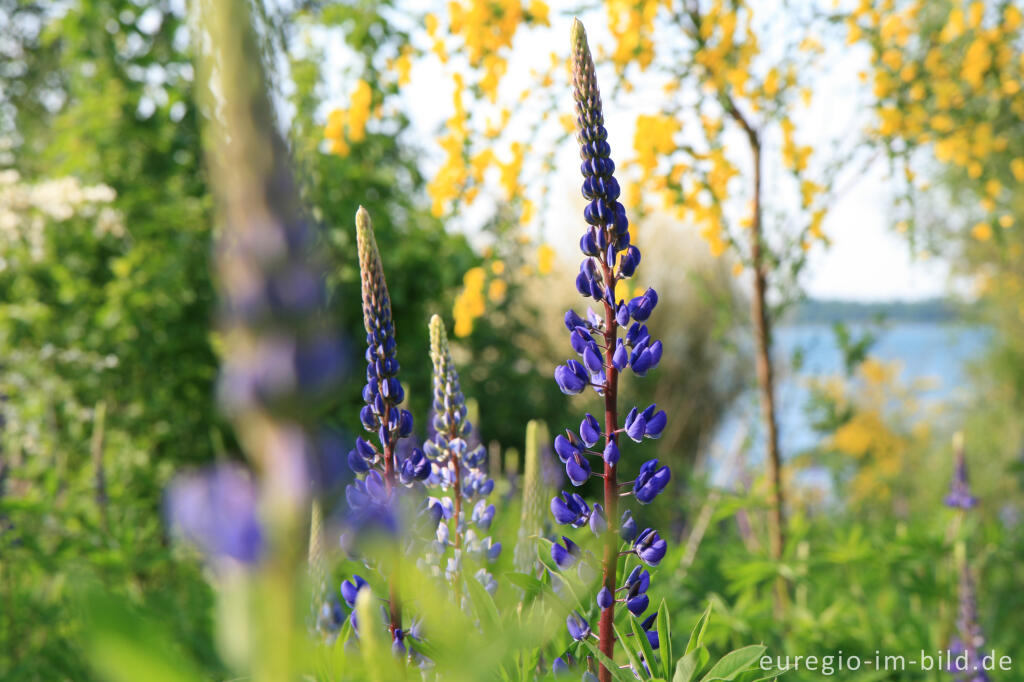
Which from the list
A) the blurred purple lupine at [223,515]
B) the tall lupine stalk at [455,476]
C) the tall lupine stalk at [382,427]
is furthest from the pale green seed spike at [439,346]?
the blurred purple lupine at [223,515]

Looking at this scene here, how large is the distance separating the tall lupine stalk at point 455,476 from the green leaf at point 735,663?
502mm

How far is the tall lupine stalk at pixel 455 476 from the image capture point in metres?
1.44

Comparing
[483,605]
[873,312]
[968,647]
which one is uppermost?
[873,312]

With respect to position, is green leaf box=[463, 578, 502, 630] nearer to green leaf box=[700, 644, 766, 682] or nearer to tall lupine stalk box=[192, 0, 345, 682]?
green leaf box=[700, 644, 766, 682]

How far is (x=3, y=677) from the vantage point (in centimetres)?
216

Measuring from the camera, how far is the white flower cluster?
4.47 meters

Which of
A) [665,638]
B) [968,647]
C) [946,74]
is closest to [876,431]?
[946,74]

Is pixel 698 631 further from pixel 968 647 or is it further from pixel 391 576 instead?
pixel 968 647

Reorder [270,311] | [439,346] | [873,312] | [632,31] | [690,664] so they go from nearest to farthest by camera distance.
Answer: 1. [270,311]
2. [690,664]
3. [439,346]
4. [632,31]
5. [873,312]

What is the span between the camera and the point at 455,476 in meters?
1.51

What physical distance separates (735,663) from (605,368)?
0.47m

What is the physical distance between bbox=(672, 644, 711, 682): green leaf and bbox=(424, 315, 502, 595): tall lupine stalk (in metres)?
0.46

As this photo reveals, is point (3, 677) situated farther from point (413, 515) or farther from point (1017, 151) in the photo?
point (1017, 151)

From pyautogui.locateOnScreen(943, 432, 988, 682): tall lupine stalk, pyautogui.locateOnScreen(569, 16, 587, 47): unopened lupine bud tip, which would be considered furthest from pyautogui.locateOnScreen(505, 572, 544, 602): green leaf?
pyautogui.locateOnScreen(943, 432, 988, 682): tall lupine stalk
